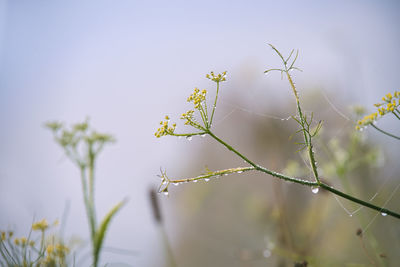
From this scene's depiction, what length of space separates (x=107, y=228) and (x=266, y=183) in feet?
12.6

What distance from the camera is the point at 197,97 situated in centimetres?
116

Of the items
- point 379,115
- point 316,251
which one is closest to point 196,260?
point 316,251

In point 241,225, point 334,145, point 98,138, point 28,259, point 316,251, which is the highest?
point 98,138

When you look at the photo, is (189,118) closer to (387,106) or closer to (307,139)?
(307,139)

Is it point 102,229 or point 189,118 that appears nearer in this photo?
point 189,118

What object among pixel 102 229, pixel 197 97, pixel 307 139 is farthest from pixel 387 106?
pixel 102 229

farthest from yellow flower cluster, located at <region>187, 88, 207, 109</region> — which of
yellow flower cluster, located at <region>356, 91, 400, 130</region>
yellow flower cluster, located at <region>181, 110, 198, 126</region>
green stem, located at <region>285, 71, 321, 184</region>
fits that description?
yellow flower cluster, located at <region>356, 91, 400, 130</region>

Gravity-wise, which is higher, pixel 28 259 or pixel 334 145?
pixel 334 145

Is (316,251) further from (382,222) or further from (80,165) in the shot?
(80,165)

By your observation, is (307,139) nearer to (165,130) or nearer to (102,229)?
(165,130)

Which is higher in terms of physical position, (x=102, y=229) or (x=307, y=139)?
(x=307, y=139)

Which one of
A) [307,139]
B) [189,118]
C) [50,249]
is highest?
[189,118]

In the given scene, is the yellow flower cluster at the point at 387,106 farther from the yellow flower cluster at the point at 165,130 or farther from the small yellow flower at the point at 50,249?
the small yellow flower at the point at 50,249

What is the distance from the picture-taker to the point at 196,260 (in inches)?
221
